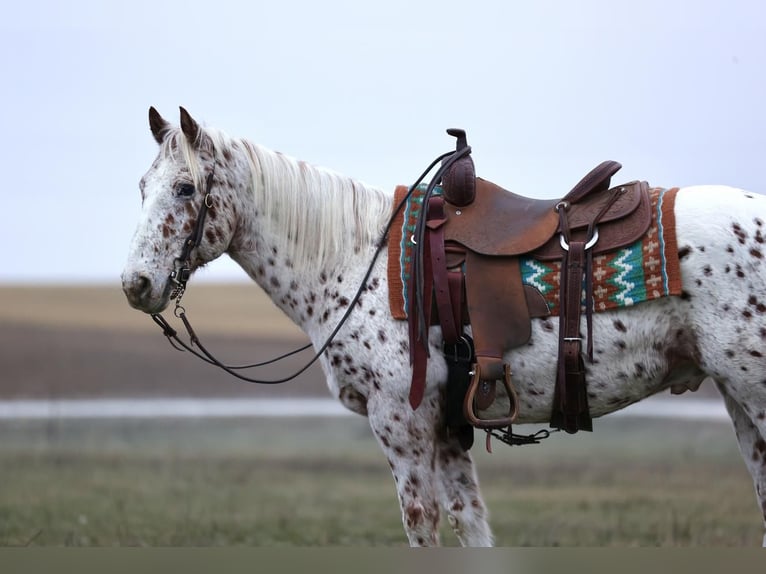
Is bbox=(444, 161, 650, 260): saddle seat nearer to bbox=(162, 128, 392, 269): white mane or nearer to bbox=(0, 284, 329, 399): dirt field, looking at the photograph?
bbox=(162, 128, 392, 269): white mane

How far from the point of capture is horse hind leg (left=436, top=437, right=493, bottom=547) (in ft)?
14.5

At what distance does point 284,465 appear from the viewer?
11.0m

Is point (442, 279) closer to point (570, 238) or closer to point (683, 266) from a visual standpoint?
point (570, 238)

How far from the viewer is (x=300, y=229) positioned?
4.52 metres

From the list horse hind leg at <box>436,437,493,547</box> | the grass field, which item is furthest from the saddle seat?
the grass field

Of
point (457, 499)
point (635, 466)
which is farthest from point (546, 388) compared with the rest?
point (635, 466)

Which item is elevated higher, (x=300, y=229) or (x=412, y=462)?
(x=300, y=229)

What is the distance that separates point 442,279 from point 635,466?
709cm

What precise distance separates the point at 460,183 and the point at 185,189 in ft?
4.24

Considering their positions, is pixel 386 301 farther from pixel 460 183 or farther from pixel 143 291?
pixel 143 291

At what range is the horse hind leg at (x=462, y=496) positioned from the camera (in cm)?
441

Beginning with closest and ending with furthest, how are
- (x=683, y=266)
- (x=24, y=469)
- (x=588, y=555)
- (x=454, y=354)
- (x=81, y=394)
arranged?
(x=683, y=266) < (x=454, y=354) < (x=588, y=555) < (x=24, y=469) < (x=81, y=394)

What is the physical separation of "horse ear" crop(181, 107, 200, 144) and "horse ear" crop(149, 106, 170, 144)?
0.53ft

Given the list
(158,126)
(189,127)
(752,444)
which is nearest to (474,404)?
(752,444)
